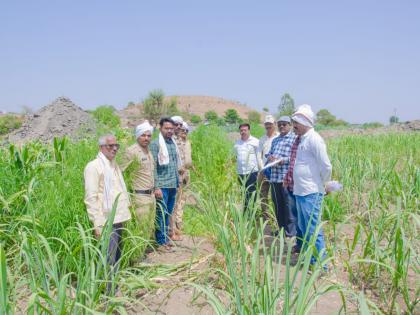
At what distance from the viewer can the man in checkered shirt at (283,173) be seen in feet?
13.0

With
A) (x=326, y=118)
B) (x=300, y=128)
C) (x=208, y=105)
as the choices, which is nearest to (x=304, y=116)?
(x=300, y=128)

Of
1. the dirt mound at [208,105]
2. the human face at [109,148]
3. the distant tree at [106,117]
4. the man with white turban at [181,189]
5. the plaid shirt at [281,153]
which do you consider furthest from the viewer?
the dirt mound at [208,105]

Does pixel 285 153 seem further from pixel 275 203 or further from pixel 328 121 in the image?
pixel 328 121

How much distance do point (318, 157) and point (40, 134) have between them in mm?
8655

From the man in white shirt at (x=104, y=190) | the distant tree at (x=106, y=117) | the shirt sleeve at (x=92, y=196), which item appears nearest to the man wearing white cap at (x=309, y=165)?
the man in white shirt at (x=104, y=190)

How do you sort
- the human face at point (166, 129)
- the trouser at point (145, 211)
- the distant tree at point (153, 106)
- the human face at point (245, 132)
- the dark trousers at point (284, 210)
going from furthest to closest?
the distant tree at point (153, 106) → the human face at point (245, 132) → the dark trousers at point (284, 210) → the human face at point (166, 129) → the trouser at point (145, 211)

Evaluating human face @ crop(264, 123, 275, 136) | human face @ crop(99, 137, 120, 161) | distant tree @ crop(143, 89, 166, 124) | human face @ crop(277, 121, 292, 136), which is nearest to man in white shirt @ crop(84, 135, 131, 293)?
human face @ crop(99, 137, 120, 161)

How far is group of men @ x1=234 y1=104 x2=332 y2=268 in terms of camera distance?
312 cm

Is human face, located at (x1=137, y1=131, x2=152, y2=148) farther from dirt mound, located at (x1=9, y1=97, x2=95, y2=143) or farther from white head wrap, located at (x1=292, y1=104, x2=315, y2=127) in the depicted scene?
dirt mound, located at (x1=9, y1=97, x2=95, y2=143)

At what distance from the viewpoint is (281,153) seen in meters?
3.99

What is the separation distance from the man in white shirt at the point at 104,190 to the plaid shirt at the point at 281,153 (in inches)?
69.4

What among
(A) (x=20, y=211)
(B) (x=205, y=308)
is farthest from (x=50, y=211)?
(B) (x=205, y=308)

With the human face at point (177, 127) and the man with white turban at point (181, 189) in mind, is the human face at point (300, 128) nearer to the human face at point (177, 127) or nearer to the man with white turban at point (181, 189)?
the man with white turban at point (181, 189)

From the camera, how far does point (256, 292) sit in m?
1.76
